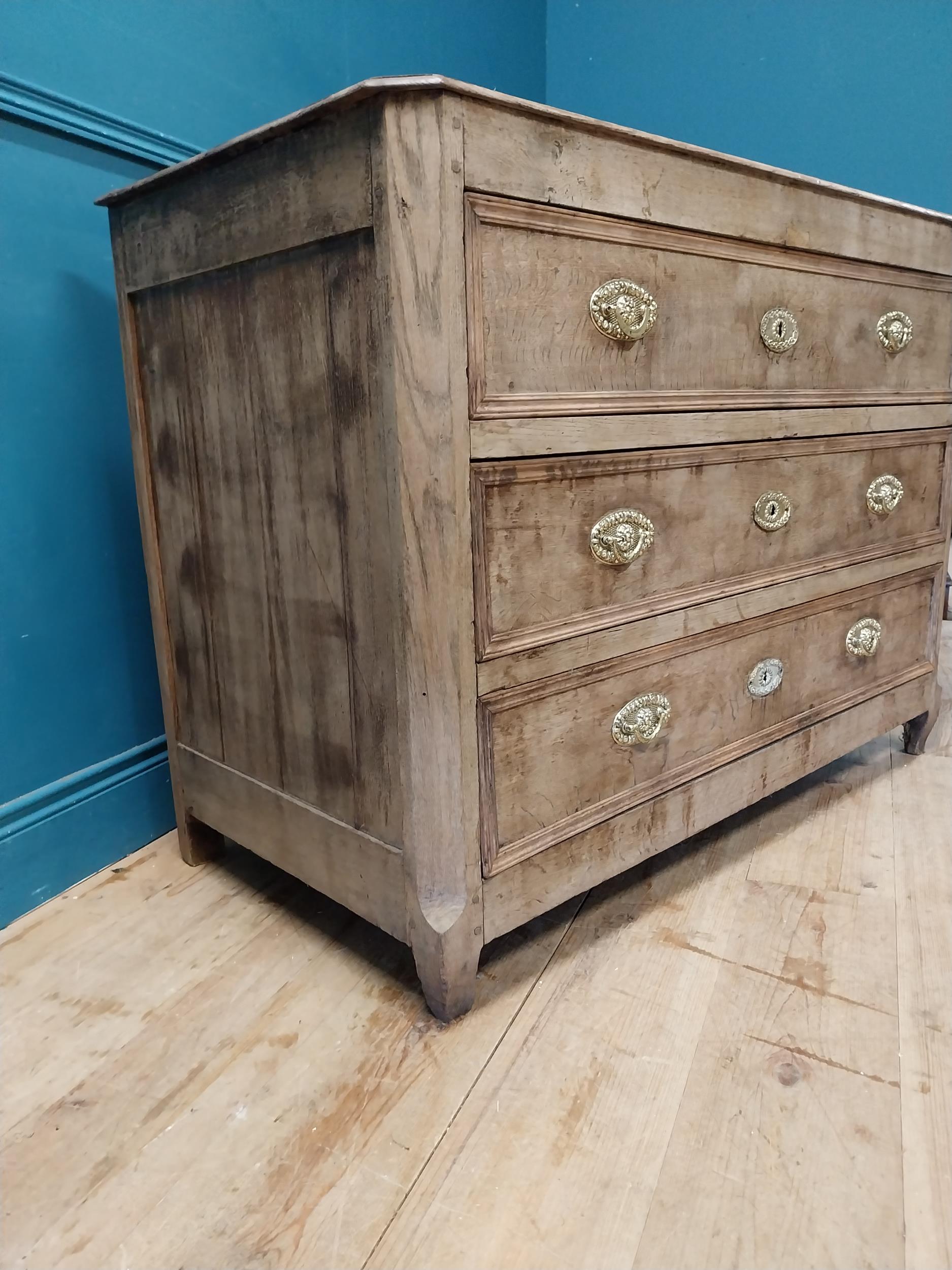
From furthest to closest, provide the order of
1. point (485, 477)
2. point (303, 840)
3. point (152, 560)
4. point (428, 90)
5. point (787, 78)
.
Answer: point (787, 78) → point (152, 560) → point (303, 840) → point (485, 477) → point (428, 90)

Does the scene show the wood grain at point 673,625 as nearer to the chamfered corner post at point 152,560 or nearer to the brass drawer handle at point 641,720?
the brass drawer handle at point 641,720

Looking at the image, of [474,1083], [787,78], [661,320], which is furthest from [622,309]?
[787,78]

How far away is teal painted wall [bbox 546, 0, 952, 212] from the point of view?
1.79 metres

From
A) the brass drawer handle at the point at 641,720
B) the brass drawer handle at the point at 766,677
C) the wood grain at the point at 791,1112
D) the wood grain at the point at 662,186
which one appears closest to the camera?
the wood grain at the point at 791,1112

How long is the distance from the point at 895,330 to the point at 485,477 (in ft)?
2.65

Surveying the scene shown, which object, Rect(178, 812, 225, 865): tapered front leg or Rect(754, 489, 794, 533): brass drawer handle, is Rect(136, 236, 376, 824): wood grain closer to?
Rect(178, 812, 225, 865): tapered front leg

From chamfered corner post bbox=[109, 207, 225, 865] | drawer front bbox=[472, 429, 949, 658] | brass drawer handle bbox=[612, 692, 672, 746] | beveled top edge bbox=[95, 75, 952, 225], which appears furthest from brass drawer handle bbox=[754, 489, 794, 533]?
chamfered corner post bbox=[109, 207, 225, 865]

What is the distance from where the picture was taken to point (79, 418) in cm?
117

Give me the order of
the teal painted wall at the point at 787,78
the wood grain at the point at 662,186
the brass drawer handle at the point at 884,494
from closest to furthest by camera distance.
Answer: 1. the wood grain at the point at 662,186
2. the brass drawer handle at the point at 884,494
3. the teal painted wall at the point at 787,78

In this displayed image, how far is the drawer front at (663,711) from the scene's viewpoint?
917 millimetres

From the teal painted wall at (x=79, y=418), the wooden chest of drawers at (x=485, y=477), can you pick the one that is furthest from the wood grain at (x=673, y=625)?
the teal painted wall at (x=79, y=418)

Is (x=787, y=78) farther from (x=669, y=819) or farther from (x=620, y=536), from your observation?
(x=669, y=819)

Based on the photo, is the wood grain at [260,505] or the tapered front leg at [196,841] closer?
the wood grain at [260,505]

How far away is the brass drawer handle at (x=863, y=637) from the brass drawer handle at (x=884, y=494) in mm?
177
